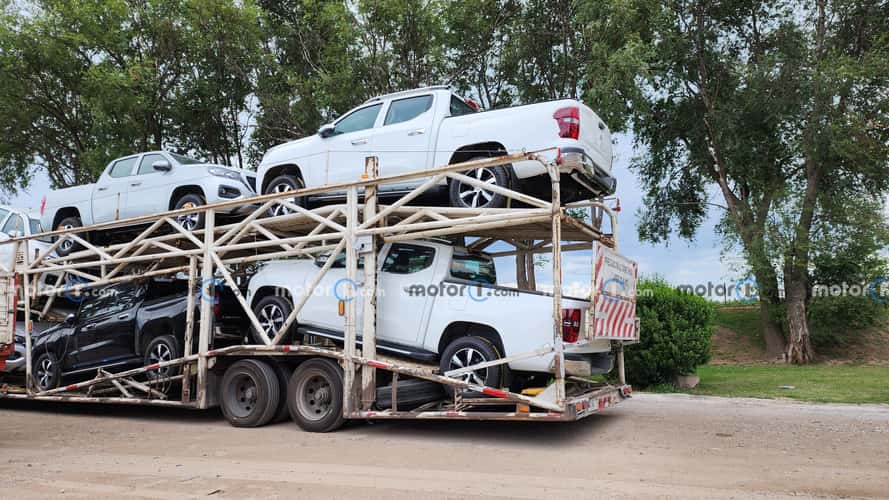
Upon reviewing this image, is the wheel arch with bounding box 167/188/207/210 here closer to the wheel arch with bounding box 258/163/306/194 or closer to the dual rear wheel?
the wheel arch with bounding box 258/163/306/194

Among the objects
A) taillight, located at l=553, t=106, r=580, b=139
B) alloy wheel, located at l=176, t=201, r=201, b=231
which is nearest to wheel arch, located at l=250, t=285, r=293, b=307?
alloy wheel, located at l=176, t=201, r=201, b=231

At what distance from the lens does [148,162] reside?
11344 mm

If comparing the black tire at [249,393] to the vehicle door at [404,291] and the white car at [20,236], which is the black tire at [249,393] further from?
the white car at [20,236]

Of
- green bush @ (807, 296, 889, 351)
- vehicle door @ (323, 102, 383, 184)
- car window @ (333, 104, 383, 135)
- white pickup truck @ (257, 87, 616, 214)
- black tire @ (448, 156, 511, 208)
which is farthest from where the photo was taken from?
green bush @ (807, 296, 889, 351)

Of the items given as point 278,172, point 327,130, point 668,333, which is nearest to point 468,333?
point 327,130

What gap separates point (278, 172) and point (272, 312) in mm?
2328

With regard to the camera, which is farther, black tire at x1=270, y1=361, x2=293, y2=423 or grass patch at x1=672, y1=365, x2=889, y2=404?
grass patch at x1=672, y1=365, x2=889, y2=404

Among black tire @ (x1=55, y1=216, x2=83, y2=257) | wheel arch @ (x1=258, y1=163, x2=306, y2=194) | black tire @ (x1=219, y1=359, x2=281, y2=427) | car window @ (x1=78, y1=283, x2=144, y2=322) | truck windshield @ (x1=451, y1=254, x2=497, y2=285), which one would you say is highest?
wheel arch @ (x1=258, y1=163, x2=306, y2=194)

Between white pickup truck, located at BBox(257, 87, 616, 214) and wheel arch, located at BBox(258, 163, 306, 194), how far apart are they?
0.08ft

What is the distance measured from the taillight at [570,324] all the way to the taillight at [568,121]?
2013 millimetres

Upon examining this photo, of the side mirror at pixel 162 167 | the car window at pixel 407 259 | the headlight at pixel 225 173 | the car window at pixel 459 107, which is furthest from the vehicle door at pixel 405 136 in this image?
the side mirror at pixel 162 167

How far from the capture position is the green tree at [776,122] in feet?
57.3

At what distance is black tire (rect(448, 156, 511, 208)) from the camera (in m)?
7.83

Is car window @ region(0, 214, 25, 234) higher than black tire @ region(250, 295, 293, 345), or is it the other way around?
car window @ region(0, 214, 25, 234)
